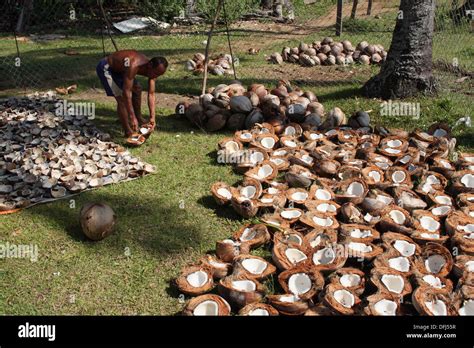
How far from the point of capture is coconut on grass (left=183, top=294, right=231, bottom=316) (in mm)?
3404

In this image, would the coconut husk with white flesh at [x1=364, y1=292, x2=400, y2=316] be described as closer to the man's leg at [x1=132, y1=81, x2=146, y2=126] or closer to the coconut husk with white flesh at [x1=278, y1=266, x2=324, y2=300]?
the coconut husk with white flesh at [x1=278, y1=266, x2=324, y2=300]

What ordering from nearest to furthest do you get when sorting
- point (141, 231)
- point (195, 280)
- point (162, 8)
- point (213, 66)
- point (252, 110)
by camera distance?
point (195, 280)
point (141, 231)
point (252, 110)
point (213, 66)
point (162, 8)

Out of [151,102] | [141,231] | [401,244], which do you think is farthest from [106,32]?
[401,244]

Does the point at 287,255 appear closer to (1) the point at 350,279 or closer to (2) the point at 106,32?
(1) the point at 350,279

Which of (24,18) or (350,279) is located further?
(24,18)

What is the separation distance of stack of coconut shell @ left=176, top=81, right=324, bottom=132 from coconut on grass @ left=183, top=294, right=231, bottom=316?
11.0 feet

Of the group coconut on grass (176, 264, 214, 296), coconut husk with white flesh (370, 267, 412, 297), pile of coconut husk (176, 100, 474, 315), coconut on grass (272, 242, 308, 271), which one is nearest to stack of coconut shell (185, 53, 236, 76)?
pile of coconut husk (176, 100, 474, 315)

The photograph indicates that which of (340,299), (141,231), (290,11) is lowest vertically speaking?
(141,231)

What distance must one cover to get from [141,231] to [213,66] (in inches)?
224

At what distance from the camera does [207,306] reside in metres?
3.46

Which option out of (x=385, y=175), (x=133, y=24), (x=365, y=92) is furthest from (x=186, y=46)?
(x=385, y=175)

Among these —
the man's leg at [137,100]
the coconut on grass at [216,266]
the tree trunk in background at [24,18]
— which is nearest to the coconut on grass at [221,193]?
the coconut on grass at [216,266]

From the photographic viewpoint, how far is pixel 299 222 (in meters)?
4.41

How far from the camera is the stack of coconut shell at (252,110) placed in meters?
6.56
